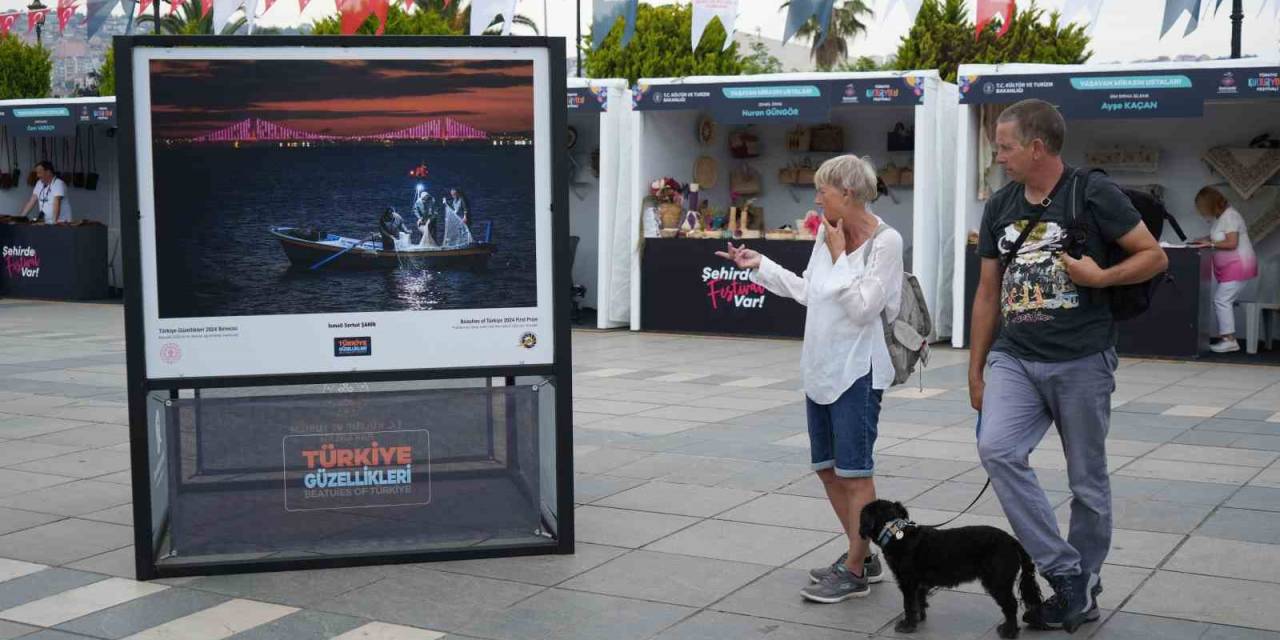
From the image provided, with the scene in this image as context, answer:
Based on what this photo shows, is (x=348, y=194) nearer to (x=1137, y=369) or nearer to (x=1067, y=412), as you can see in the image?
(x=1067, y=412)

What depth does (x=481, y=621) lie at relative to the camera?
194 inches

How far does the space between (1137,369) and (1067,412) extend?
855cm

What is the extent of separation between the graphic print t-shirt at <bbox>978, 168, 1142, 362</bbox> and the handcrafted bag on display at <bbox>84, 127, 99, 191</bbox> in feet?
67.1

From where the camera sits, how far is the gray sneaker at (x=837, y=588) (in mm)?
5059

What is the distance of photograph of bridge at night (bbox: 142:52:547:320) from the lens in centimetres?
529

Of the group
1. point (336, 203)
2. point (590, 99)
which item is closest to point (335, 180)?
point (336, 203)

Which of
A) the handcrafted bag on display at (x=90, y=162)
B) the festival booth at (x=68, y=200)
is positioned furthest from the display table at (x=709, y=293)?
the handcrafted bag on display at (x=90, y=162)

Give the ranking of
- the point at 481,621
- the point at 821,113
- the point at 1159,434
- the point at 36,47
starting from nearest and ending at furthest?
the point at 481,621
the point at 1159,434
the point at 821,113
the point at 36,47

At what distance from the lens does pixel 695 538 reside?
6.14 metres

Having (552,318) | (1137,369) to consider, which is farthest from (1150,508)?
(1137,369)

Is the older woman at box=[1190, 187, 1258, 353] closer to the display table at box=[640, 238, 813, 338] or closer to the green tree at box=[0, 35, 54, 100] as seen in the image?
the display table at box=[640, 238, 813, 338]

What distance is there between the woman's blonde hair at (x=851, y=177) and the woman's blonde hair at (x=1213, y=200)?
32.9ft

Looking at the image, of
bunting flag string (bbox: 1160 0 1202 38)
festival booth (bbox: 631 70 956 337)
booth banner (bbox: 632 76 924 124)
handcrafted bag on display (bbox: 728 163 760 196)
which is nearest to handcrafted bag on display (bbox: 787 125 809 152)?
festival booth (bbox: 631 70 956 337)

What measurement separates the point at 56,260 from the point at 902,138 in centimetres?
1298
